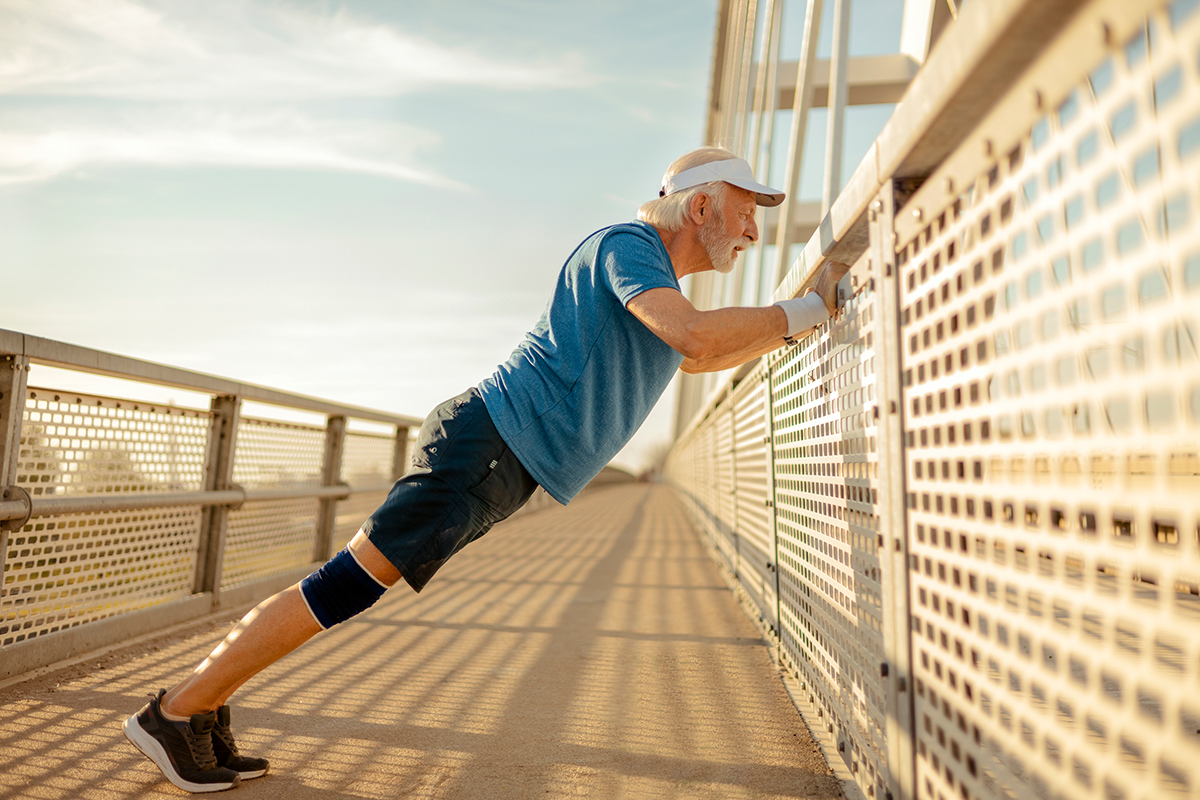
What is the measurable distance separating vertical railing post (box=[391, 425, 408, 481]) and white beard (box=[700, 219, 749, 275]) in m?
5.36

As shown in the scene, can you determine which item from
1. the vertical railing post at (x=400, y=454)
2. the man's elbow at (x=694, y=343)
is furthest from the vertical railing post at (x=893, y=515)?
the vertical railing post at (x=400, y=454)

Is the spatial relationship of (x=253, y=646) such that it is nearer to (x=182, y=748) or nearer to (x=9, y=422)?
(x=182, y=748)

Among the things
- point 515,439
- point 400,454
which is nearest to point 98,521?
point 515,439

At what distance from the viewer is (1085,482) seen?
0.82 m

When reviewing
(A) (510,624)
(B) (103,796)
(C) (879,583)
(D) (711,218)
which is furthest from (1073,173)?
(A) (510,624)

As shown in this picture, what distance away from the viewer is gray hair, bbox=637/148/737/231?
2.13m

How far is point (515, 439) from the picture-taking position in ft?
6.23

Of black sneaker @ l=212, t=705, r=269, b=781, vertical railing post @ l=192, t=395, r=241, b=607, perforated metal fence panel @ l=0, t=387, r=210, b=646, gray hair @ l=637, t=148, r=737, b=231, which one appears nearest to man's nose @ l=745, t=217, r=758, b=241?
gray hair @ l=637, t=148, r=737, b=231

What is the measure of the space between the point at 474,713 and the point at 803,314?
5.41 ft

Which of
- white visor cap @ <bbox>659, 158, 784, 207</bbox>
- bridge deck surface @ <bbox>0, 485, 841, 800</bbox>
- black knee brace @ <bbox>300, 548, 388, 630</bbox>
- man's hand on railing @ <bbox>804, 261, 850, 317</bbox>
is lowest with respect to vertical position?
bridge deck surface @ <bbox>0, 485, 841, 800</bbox>

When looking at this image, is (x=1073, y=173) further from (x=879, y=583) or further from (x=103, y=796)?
(x=103, y=796)

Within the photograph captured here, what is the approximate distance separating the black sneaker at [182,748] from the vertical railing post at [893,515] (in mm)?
1576

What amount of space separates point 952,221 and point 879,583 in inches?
30.3

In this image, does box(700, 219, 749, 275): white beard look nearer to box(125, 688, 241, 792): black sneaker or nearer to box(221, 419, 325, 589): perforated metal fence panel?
box(125, 688, 241, 792): black sneaker
